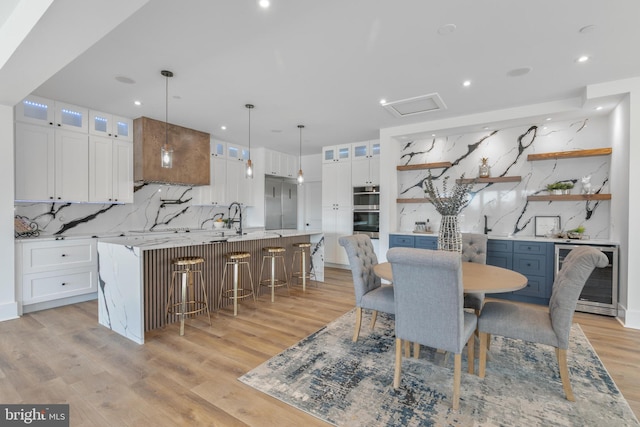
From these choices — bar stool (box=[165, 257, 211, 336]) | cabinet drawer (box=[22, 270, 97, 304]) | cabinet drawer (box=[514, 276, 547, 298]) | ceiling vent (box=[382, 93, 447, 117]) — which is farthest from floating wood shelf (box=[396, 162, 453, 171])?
cabinet drawer (box=[22, 270, 97, 304])

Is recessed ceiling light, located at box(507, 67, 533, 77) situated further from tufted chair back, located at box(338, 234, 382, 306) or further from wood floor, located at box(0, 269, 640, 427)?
wood floor, located at box(0, 269, 640, 427)

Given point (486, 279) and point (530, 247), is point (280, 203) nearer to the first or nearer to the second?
point (530, 247)

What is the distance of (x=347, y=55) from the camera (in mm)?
2732

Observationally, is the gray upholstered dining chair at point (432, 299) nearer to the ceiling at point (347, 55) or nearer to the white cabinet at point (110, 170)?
the ceiling at point (347, 55)

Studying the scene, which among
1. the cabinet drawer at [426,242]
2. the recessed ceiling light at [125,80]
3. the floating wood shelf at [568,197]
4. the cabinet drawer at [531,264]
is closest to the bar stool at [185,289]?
the recessed ceiling light at [125,80]

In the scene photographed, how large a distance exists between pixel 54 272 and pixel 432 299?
451 centimetres

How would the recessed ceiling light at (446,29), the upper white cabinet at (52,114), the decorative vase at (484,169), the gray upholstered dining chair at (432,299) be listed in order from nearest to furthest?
1. the gray upholstered dining chair at (432,299)
2. the recessed ceiling light at (446,29)
3. the upper white cabinet at (52,114)
4. the decorative vase at (484,169)

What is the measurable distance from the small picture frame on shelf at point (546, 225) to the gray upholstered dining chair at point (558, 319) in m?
2.53

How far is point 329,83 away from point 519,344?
3.24m

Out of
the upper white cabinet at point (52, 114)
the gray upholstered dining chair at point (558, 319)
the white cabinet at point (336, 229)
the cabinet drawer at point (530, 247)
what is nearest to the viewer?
the gray upholstered dining chair at point (558, 319)

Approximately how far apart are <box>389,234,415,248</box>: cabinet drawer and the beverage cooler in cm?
200

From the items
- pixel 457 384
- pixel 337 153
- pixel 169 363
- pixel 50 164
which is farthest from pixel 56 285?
pixel 337 153

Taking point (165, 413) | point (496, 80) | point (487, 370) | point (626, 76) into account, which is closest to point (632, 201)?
point (626, 76)

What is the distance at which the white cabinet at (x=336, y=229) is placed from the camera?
6.17 m
